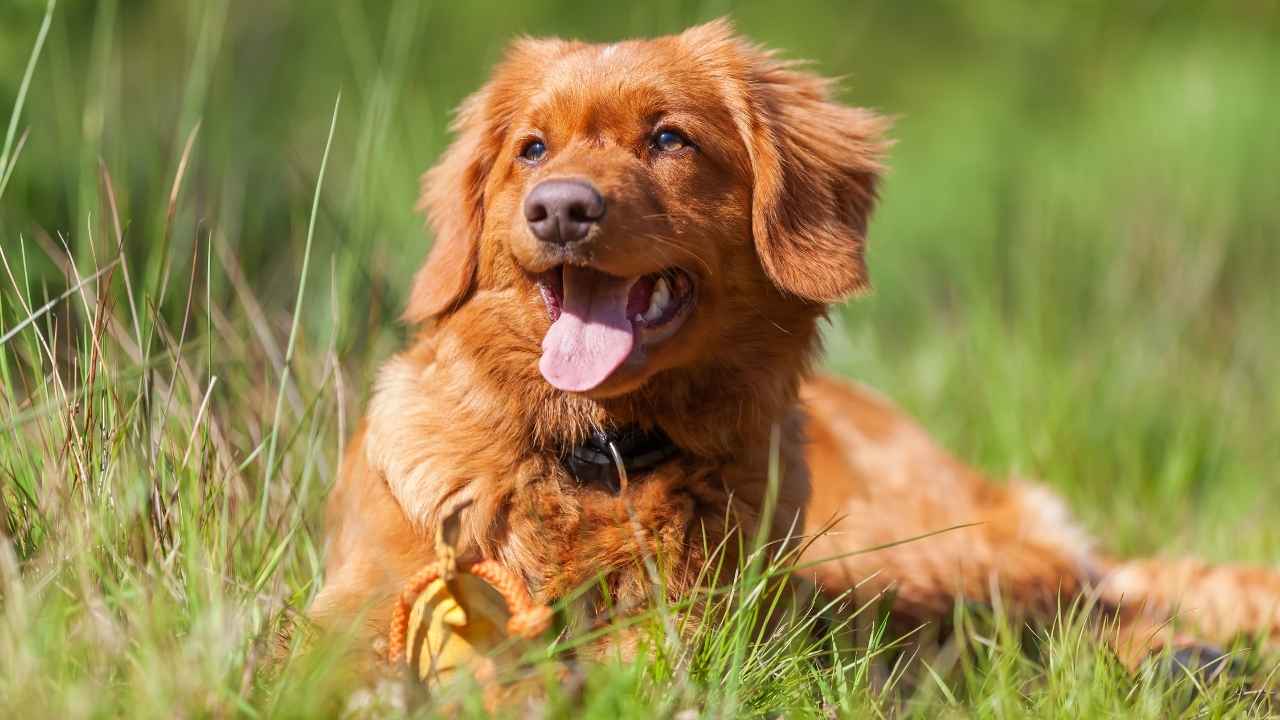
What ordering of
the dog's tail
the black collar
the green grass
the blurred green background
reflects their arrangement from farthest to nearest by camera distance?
the blurred green background → the dog's tail → the black collar → the green grass

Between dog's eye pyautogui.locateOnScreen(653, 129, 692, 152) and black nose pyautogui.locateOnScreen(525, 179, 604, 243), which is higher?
dog's eye pyautogui.locateOnScreen(653, 129, 692, 152)

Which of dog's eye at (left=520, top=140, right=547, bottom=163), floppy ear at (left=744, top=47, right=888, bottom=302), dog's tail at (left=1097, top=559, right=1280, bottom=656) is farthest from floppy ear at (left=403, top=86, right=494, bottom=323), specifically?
dog's tail at (left=1097, top=559, right=1280, bottom=656)

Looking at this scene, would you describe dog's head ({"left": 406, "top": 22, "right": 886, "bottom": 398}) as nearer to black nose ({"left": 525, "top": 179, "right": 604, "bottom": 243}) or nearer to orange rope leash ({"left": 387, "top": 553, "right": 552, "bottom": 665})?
black nose ({"left": 525, "top": 179, "right": 604, "bottom": 243})

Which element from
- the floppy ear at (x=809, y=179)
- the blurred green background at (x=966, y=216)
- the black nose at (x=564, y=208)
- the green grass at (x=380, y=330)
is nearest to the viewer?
the green grass at (x=380, y=330)

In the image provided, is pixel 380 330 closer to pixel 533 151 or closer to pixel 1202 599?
pixel 533 151

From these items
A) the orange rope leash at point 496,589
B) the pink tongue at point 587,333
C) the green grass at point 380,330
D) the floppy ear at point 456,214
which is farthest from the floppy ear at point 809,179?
the orange rope leash at point 496,589

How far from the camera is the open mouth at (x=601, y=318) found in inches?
108

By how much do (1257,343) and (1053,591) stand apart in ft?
7.50

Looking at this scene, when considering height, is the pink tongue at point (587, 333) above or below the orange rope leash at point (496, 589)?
above

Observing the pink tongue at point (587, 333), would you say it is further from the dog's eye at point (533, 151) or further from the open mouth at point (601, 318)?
the dog's eye at point (533, 151)

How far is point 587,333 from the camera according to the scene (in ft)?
9.20

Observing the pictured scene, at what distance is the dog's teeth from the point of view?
291cm

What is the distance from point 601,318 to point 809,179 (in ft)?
2.30

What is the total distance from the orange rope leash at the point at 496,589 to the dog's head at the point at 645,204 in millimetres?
417
